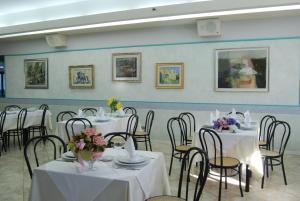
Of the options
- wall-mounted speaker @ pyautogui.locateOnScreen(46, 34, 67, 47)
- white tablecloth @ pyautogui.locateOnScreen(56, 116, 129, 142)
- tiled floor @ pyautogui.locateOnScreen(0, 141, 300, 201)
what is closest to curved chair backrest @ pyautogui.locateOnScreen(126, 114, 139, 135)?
white tablecloth @ pyautogui.locateOnScreen(56, 116, 129, 142)

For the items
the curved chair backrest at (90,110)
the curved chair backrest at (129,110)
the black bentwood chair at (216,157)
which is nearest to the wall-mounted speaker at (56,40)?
the curved chair backrest at (90,110)

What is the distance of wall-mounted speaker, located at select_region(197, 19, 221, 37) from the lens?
5.82m

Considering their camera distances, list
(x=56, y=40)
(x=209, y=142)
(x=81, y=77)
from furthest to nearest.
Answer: (x=81, y=77)
(x=56, y=40)
(x=209, y=142)

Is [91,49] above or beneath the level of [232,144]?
above

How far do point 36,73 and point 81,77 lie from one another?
1655 millimetres

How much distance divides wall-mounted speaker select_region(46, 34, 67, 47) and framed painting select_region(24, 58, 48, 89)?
0.73 metres

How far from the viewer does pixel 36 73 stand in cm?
838

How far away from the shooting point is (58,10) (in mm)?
6473

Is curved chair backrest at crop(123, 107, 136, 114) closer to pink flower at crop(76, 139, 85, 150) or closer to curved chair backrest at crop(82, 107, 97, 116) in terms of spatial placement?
curved chair backrest at crop(82, 107, 97, 116)

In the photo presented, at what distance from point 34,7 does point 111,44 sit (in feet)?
6.46

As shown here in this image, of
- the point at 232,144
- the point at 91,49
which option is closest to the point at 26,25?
the point at 91,49

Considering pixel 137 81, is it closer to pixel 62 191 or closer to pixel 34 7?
pixel 34 7

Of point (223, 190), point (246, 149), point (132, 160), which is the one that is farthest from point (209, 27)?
point (132, 160)

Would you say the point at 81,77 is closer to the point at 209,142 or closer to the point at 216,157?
the point at 209,142
